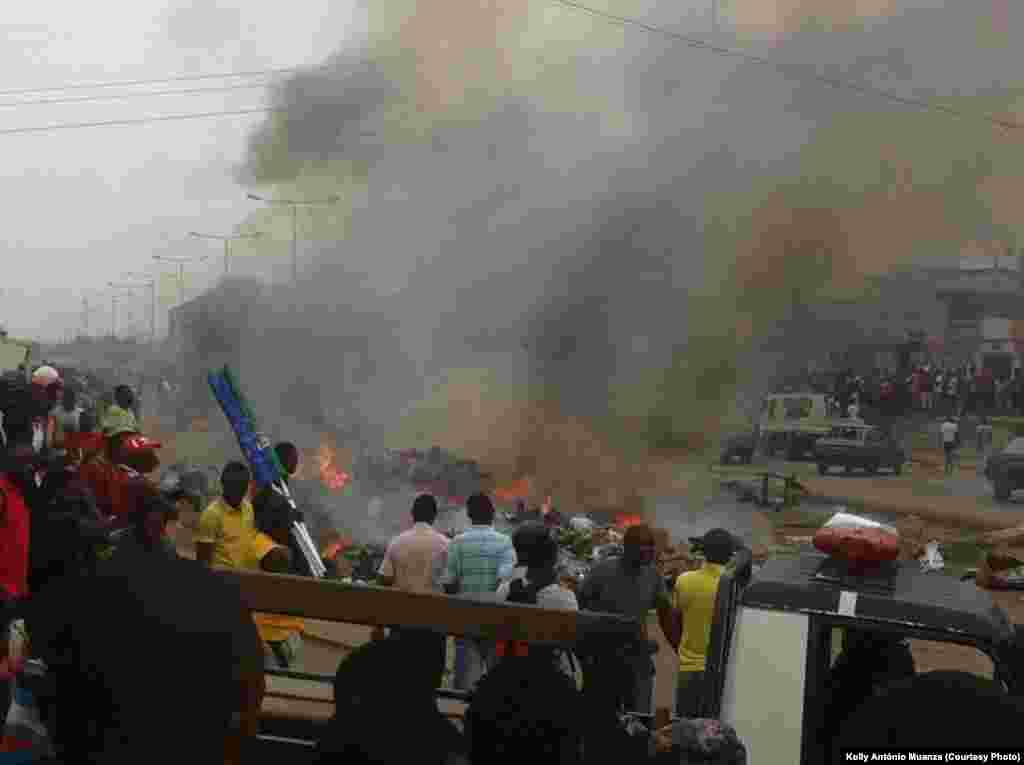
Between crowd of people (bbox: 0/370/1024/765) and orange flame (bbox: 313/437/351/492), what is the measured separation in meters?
14.2

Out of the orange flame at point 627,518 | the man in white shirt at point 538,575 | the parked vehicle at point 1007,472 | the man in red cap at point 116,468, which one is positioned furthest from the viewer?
the orange flame at point 627,518

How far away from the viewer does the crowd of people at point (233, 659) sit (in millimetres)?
1868

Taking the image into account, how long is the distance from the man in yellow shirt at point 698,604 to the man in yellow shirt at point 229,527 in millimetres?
1710

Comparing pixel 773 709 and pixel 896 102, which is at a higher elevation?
pixel 896 102

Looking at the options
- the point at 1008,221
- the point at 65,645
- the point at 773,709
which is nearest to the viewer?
the point at 65,645

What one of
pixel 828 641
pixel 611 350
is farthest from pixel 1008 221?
pixel 828 641

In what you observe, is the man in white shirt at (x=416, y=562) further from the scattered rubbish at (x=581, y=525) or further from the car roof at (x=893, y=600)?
the scattered rubbish at (x=581, y=525)

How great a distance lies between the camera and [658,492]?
64.0 ft

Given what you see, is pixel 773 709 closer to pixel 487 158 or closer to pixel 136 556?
pixel 136 556

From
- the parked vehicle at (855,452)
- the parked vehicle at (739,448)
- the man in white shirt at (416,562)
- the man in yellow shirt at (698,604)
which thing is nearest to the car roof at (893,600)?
the man in yellow shirt at (698,604)

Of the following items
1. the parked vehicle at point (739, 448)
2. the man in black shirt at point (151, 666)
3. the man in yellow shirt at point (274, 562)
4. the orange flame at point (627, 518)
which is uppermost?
the man in black shirt at point (151, 666)

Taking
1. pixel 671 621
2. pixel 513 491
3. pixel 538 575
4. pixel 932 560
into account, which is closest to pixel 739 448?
pixel 513 491

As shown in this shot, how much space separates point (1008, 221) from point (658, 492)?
719 centimetres

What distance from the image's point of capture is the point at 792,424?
65.5 ft
